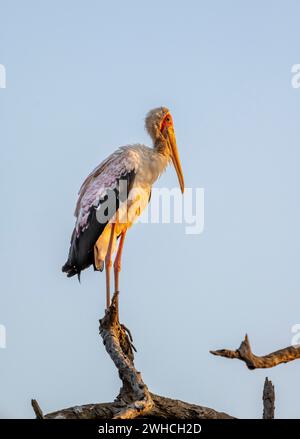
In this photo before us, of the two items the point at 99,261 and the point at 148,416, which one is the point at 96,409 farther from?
the point at 99,261

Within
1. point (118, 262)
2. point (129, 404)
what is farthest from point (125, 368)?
point (118, 262)

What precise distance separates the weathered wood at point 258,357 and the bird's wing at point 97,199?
16.9ft

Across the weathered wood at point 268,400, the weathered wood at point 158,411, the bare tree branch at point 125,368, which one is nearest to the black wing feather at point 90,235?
the bare tree branch at point 125,368

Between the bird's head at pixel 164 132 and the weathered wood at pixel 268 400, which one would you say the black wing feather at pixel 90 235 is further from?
the weathered wood at pixel 268 400

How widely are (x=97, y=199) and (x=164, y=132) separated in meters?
1.58

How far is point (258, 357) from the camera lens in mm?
7992

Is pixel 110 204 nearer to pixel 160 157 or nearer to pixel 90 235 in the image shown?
pixel 90 235

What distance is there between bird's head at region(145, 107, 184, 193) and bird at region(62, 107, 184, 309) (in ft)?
0.87

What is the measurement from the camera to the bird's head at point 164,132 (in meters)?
14.6

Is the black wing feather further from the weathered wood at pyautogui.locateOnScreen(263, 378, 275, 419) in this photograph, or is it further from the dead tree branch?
the weathered wood at pyautogui.locateOnScreen(263, 378, 275, 419)
